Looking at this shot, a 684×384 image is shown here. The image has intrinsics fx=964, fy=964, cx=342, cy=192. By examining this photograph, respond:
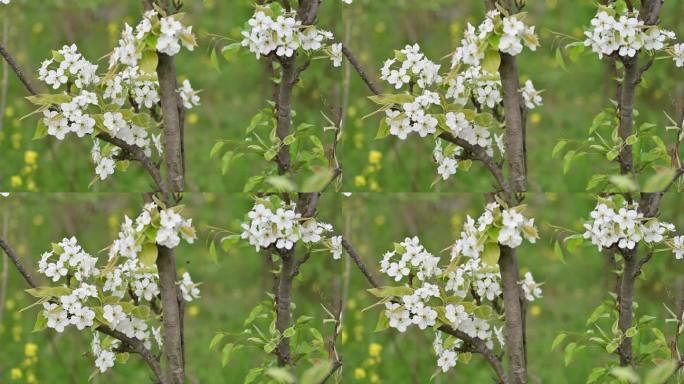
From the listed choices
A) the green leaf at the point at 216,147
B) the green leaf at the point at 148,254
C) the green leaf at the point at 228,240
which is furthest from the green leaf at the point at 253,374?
the green leaf at the point at 216,147

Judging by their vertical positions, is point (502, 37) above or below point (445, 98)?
above

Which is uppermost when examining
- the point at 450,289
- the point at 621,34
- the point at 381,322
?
the point at 621,34

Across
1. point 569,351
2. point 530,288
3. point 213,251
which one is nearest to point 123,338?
point 213,251

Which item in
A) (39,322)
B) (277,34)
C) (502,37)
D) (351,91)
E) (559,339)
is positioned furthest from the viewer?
(351,91)

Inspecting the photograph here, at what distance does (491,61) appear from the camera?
3.20 m

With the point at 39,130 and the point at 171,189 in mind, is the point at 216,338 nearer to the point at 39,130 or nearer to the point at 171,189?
the point at 171,189

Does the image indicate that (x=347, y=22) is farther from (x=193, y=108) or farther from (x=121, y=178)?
(x=121, y=178)

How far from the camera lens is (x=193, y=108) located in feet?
11.9

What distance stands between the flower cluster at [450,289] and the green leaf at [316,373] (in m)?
0.29

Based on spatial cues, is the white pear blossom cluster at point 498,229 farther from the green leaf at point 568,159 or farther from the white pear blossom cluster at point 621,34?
the white pear blossom cluster at point 621,34

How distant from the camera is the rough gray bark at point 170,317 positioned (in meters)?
3.30

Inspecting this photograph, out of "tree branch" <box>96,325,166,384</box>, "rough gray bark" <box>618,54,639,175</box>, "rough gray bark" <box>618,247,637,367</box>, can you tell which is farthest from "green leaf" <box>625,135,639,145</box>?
"tree branch" <box>96,325,166,384</box>

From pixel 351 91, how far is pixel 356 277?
27.5 inches

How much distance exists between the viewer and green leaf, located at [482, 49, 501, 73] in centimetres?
319
